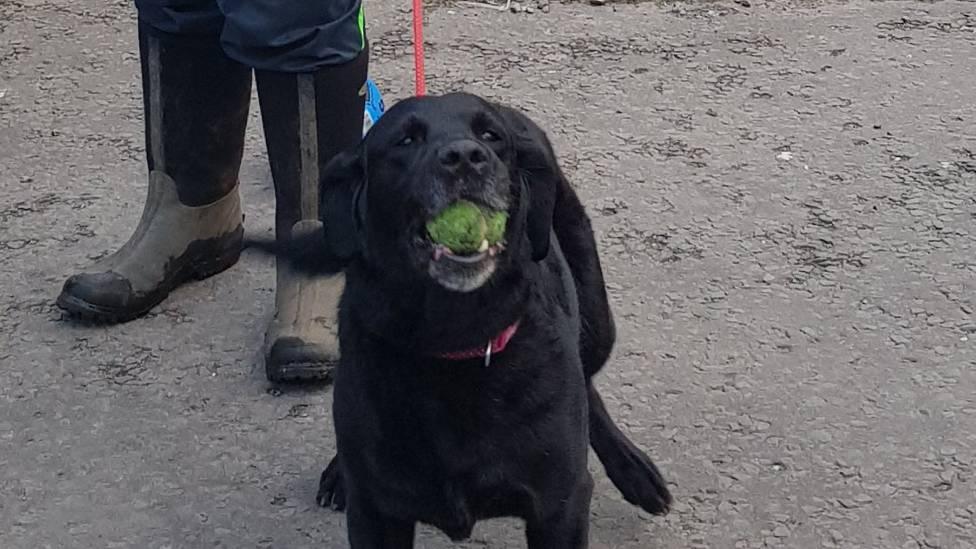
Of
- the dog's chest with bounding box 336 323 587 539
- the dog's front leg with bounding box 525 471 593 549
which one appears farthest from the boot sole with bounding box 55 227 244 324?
the dog's front leg with bounding box 525 471 593 549

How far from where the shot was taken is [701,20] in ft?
16.3

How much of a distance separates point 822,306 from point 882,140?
1.00 meters

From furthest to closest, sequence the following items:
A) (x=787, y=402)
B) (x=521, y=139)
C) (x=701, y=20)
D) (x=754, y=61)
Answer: (x=701, y=20), (x=754, y=61), (x=787, y=402), (x=521, y=139)

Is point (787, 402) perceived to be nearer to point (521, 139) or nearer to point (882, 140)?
point (521, 139)

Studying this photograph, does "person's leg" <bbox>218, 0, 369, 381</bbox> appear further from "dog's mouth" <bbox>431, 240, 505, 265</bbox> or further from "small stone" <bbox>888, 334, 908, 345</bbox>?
"small stone" <bbox>888, 334, 908, 345</bbox>

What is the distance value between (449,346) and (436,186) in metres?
0.23

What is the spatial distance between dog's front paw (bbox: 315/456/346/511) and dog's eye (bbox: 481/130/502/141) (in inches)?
28.1

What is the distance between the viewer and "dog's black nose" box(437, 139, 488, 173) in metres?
1.97

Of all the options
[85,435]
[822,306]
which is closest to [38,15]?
[85,435]

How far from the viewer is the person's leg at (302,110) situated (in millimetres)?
2725

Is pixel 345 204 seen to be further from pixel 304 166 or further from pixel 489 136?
pixel 304 166

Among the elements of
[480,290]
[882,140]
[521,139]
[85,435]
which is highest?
[521,139]

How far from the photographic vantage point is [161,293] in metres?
3.25

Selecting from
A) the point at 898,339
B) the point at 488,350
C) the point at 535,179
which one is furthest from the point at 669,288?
the point at 488,350
